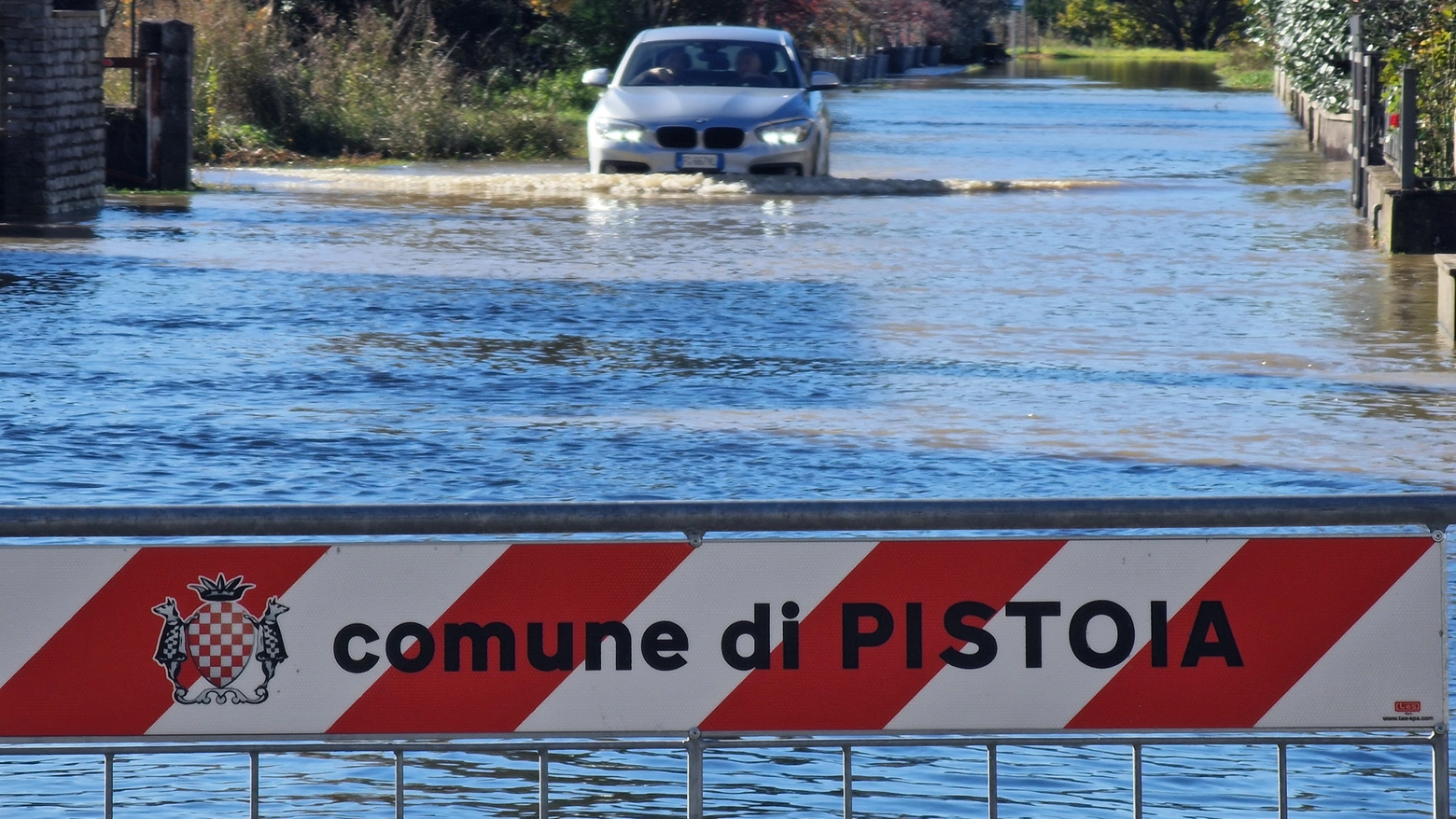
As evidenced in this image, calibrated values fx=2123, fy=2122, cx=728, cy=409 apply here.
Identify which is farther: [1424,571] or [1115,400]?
[1115,400]

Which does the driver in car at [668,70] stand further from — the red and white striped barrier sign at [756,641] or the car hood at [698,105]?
the red and white striped barrier sign at [756,641]

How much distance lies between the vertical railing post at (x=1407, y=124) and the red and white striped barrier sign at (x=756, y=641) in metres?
11.2

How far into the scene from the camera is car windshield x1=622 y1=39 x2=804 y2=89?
1938 cm

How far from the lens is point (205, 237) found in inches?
592

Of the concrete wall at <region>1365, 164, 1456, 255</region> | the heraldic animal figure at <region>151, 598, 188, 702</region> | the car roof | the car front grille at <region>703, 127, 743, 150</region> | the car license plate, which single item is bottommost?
the heraldic animal figure at <region>151, 598, 188, 702</region>

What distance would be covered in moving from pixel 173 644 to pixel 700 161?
15605 millimetres

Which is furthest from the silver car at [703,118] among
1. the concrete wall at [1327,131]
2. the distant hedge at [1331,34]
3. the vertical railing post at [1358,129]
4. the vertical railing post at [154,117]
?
the concrete wall at [1327,131]

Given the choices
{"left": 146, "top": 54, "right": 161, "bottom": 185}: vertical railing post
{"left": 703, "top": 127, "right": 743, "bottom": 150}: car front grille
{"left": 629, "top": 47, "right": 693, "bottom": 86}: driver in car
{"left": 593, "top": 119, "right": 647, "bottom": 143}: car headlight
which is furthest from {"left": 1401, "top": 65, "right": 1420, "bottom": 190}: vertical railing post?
{"left": 146, "top": 54, "right": 161, "bottom": 185}: vertical railing post

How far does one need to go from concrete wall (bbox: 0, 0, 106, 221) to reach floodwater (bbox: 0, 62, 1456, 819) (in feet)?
1.98

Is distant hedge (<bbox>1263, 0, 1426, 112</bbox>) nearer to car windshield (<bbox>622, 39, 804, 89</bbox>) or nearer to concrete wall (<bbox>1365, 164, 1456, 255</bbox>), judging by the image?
concrete wall (<bbox>1365, 164, 1456, 255</bbox>)

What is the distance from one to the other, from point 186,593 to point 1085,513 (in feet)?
4.64

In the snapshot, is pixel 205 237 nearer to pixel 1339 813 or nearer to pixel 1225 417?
pixel 1225 417

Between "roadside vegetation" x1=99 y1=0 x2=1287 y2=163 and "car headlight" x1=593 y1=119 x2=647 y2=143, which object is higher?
"roadside vegetation" x1=99 y1=0 x2=1287 y2=163

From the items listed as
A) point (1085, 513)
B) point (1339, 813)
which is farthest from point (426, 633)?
point (1339, 813)
